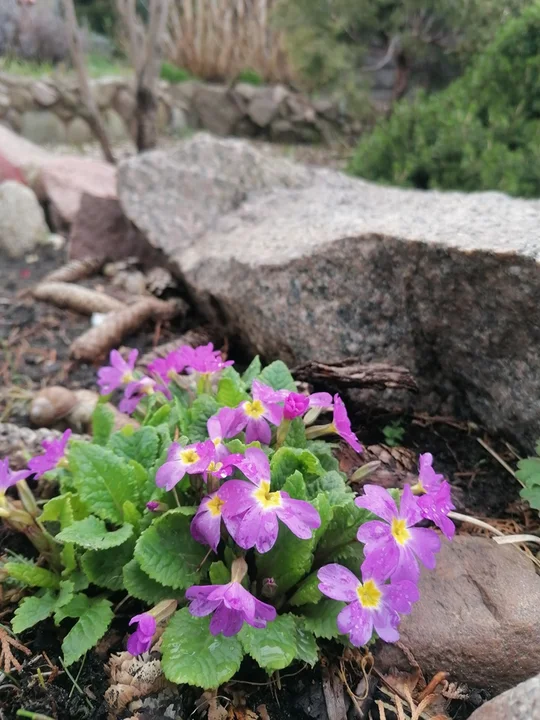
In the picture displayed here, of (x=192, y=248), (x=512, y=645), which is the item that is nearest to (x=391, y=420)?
(x=512, y=645)

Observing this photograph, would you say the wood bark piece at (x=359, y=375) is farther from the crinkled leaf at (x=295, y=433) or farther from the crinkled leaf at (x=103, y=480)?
the crinkled leaf at (x=103, y=480)

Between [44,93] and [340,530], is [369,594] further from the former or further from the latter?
[44,93]

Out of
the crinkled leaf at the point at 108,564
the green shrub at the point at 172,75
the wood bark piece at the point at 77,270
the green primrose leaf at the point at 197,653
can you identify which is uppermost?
the green primrose leaf at the point at 197,653

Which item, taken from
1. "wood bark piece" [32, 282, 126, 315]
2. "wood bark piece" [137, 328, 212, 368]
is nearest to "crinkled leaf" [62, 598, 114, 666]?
"wood bark piece" [137, 328, 212, 368]

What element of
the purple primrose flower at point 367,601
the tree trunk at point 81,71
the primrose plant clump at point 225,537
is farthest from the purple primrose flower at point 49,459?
the tree trunk at point 81,71

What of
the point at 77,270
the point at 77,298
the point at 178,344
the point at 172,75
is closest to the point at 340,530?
the point at 178,344

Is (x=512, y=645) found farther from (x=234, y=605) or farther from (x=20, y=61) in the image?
(x=20, y=61)
